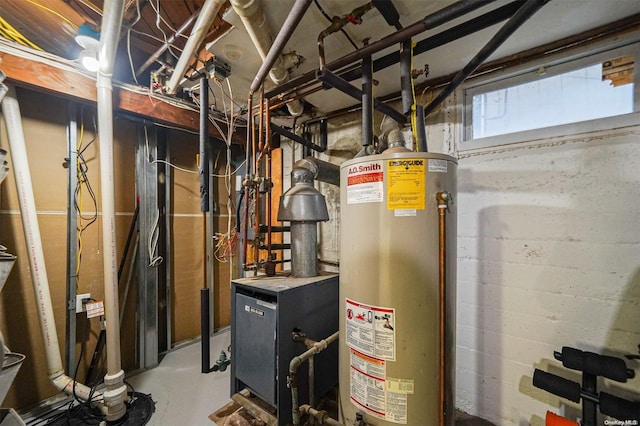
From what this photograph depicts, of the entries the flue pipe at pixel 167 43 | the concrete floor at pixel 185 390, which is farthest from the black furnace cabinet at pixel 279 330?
the flue pipe at pixel 167 43

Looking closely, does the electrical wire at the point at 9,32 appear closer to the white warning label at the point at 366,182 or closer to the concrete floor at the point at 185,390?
the white warning label at the point at 366,182

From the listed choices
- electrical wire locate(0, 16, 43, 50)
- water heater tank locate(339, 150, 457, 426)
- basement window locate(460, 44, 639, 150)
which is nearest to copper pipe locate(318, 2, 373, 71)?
water heater tank locate(339, 150, 457, 426)

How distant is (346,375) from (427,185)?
925mm

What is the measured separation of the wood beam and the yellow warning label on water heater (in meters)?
2.05

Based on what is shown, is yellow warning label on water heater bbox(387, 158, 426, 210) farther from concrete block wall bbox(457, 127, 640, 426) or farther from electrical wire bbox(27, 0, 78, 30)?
electrical wire bbox(27, 0, 78, 30)

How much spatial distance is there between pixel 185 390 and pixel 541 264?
2.63 m

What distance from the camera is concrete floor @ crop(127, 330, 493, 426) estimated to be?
167 cm

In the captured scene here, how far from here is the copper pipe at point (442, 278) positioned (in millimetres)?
972

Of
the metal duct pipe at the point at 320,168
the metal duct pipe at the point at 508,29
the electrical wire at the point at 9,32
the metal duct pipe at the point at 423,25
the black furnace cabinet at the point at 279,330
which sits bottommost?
the black furnace cabinet at the point at 279,330

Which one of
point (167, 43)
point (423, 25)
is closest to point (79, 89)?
point (167, 43)

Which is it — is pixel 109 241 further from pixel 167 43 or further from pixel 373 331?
pixel 373 331

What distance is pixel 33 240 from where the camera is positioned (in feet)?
5.41

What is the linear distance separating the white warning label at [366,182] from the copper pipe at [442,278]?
232 mm

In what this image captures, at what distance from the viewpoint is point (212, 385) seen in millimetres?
2043
